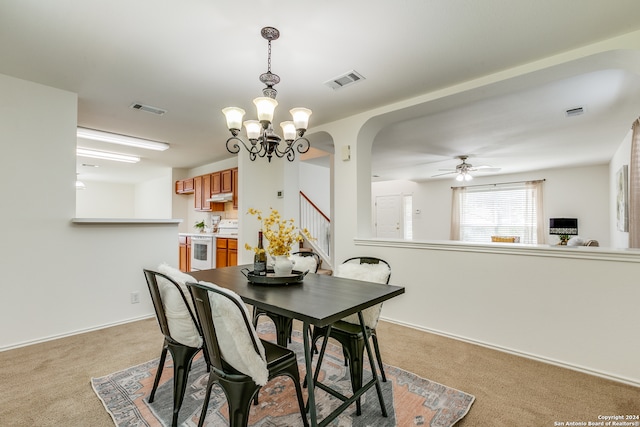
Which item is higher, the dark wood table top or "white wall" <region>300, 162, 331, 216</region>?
"white wall" <region>300, 162, 331, 216</region>

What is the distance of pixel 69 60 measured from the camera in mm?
2416

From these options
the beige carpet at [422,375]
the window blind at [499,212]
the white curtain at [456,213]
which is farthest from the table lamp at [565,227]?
the beige carpet at [422,375]

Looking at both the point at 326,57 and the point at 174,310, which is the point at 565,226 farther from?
the point at 174,310

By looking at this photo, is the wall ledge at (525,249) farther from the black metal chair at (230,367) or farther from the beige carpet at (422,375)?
the black metal chair at (230,367)

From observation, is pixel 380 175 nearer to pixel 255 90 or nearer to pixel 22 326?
pixel 255 90

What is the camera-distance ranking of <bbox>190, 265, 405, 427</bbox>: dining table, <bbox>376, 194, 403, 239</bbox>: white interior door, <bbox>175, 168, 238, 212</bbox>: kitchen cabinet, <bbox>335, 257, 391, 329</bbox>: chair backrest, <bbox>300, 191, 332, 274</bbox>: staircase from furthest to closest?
<bbox>376, 194, 403, 239</bbox>: white interior door
<bbox>175, 168, 238, 212</bbox>: kitchen cabinet
<bbox>300, 191, 332, 274</bbox>: staircase
<bbox>335, 257, 391, 329</bbox>: chair backrest
<bbox>190, 265, 405, 427</bbox>: dining table

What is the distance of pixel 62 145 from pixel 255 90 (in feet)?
6.66

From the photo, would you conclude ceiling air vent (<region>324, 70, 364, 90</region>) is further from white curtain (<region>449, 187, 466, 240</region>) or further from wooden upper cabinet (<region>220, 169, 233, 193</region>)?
white curtain (<region>449, 187, 466, 240</region>)

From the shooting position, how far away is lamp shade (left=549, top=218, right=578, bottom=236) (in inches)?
263

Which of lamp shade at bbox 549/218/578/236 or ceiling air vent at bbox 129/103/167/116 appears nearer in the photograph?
ceiling air vent at bbox 129/103/167/116

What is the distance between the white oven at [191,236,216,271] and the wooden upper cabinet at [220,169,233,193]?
3.23ft

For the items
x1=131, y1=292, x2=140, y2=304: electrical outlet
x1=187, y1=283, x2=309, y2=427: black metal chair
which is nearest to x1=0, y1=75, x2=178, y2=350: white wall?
x1=131, y1=292, x2=140, y2=304: electrical outlet

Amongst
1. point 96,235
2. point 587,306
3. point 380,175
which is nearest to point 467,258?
point 587,306

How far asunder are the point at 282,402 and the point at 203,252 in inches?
170
